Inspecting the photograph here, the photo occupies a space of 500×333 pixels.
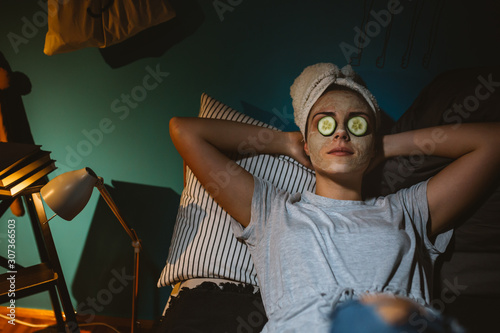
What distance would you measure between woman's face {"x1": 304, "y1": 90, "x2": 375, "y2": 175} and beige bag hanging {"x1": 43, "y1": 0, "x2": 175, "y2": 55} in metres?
0.80

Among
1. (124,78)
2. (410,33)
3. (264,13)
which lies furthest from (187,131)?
(410,33)

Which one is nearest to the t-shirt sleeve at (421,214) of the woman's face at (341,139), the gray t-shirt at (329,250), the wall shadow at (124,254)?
the gray t-shirt at (329,250)

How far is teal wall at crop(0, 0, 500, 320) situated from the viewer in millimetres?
1420

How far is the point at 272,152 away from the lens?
1.30 m

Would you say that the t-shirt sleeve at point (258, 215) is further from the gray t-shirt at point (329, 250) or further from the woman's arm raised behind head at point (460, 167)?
the woman's arm raised behind head at point (460, 167)

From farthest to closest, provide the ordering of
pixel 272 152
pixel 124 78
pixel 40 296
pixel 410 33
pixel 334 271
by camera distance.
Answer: pixel 40 296 → pixel 124 78 → pixel 410 33 → pixel 272 152 → pixel 334 271

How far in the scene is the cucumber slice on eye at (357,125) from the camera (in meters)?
1.09

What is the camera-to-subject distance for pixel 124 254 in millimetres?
1698

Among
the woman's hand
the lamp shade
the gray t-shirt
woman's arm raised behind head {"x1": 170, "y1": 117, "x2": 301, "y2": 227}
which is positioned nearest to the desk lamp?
the lamp shade

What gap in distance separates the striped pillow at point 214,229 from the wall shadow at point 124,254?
1.26 ft

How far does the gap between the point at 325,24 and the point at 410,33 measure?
1.25 ft

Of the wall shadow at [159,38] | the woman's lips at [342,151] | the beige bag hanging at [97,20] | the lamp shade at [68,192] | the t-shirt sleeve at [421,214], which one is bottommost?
the t-shirt sleeve at [421,214]

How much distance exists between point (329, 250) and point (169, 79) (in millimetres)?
1084

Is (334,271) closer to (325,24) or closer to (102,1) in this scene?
(325,24)
